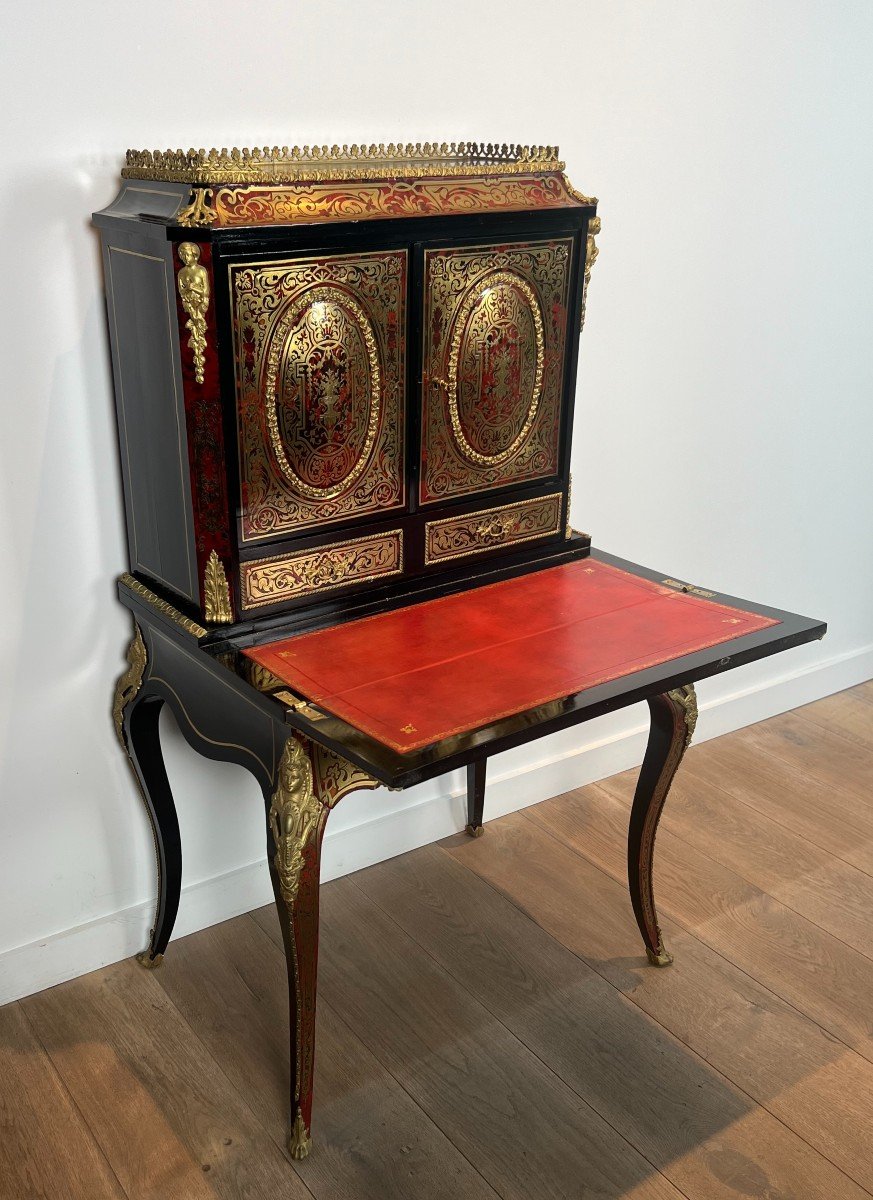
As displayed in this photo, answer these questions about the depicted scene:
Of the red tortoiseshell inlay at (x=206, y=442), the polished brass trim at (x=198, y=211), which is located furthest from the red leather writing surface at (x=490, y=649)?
→ the polished brass trim at (x=198, y=211)

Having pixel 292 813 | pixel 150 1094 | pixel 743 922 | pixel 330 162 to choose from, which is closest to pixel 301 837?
pixel 292 813

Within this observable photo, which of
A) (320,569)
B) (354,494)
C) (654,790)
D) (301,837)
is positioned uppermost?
(354,494)

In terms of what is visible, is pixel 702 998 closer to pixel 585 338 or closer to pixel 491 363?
pixel 491 363

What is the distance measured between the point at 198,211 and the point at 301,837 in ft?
3.37

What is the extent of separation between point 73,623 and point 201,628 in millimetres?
390

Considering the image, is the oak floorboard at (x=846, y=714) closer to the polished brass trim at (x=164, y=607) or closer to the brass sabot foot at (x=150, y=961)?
the brass sabot foot at (x=150, y=961)

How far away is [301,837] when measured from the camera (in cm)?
188

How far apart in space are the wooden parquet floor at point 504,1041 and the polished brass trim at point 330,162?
1650mm

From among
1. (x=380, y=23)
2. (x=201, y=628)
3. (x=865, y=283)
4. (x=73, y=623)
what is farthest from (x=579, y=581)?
(x=865, y=283)

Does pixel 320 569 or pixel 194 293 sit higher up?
pixel 194 293

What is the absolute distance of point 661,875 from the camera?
9.50 ft

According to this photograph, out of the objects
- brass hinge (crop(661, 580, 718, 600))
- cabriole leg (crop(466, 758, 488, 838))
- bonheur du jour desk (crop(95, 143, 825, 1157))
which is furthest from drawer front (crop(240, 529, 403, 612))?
cabriole leg (crop(466, 758, 488, 838))

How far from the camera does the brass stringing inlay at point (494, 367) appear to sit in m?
2.19

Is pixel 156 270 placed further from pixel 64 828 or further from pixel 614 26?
pixel 614 26
